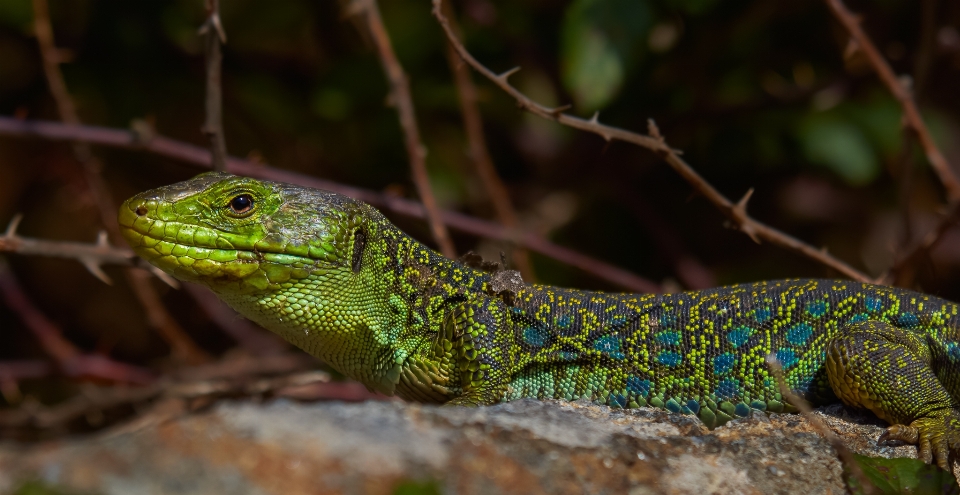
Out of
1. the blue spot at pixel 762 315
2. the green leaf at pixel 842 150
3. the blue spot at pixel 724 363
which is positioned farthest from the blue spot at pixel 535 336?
the green leaf at pixel 842 150

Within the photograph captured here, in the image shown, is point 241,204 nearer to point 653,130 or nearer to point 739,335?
point 653,130

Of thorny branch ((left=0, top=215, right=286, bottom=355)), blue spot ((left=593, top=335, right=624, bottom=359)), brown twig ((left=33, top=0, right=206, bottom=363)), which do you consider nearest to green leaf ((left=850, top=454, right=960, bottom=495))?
blue spot ((left=593, top=335, right=624, bottom=359))

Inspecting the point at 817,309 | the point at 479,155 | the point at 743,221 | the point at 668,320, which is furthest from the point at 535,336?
the point at 479,155

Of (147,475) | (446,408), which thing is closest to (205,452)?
(147,475)

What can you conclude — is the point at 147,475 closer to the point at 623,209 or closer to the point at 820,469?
the point at 820,469

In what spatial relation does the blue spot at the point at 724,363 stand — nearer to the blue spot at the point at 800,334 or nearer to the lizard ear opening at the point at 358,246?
the blue spot at the point at 800,334

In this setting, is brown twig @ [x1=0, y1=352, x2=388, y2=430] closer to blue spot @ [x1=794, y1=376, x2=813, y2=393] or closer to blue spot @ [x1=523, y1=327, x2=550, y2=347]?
blue spot @ [x1=523, y1=327, x2=550, y2=347]
